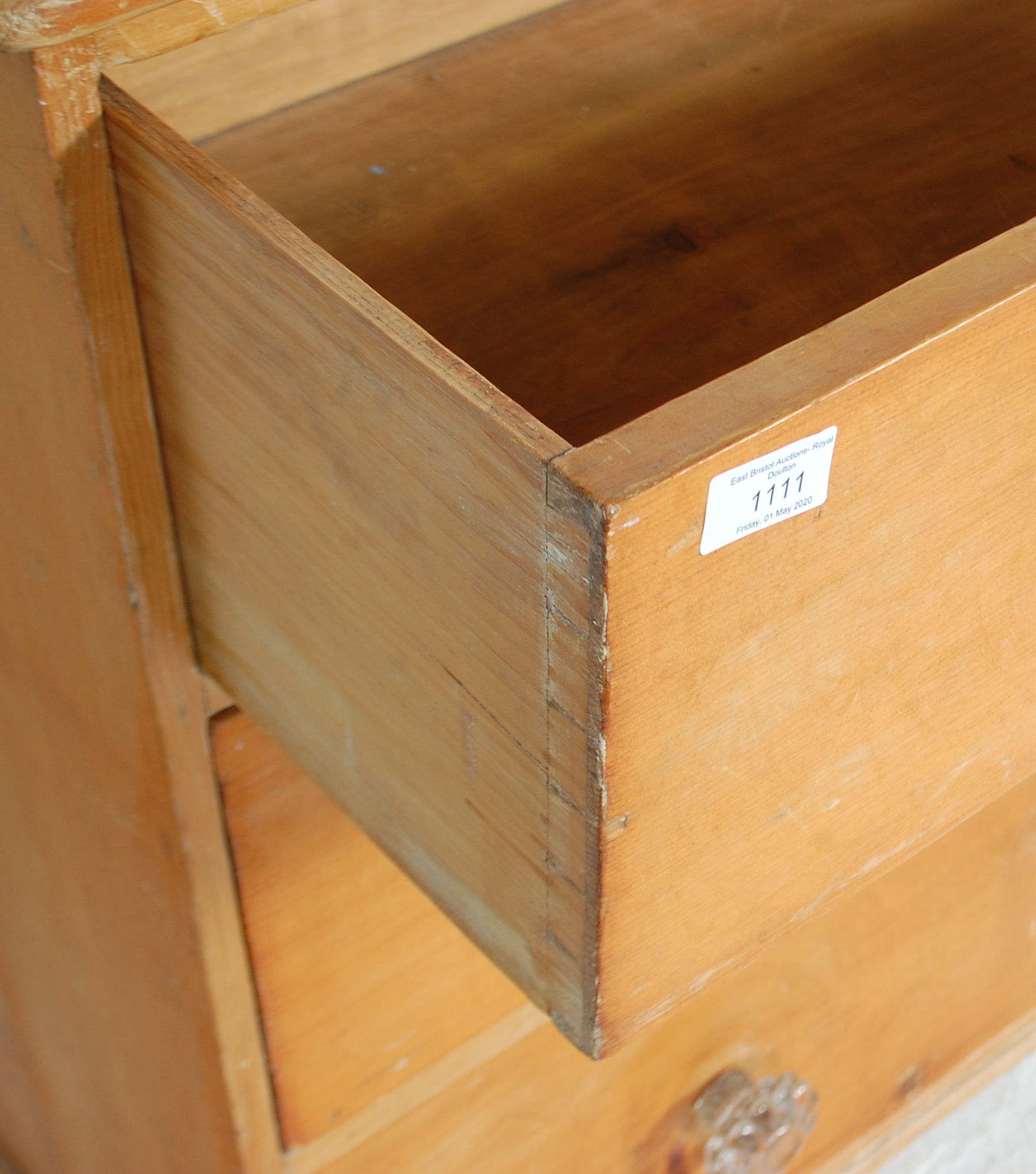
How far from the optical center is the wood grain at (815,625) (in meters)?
0.31

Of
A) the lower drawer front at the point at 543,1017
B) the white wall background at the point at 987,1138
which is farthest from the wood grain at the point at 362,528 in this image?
the white wall background at the point at 987,1138

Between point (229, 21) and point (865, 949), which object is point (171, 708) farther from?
point (865, 949)

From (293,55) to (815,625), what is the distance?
362mm

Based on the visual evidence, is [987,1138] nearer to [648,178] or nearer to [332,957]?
[332,957]

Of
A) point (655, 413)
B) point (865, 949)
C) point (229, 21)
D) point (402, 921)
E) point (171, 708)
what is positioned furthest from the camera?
point (865, 949)

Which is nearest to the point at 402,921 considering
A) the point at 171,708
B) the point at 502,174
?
the point at 171,708

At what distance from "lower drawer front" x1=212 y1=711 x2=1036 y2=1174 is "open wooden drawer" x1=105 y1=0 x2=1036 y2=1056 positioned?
128 mm

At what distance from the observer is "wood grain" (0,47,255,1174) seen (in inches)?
16.7

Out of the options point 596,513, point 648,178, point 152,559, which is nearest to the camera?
point 596,513

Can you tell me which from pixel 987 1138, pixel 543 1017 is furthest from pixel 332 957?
pixel 987 1138

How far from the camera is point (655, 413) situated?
1.01 feet

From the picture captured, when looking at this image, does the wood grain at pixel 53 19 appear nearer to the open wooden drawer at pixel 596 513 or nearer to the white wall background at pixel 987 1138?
the open wooden drawer at pixel 596 513

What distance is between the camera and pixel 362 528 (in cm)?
38

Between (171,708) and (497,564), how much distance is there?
24 centimetres
